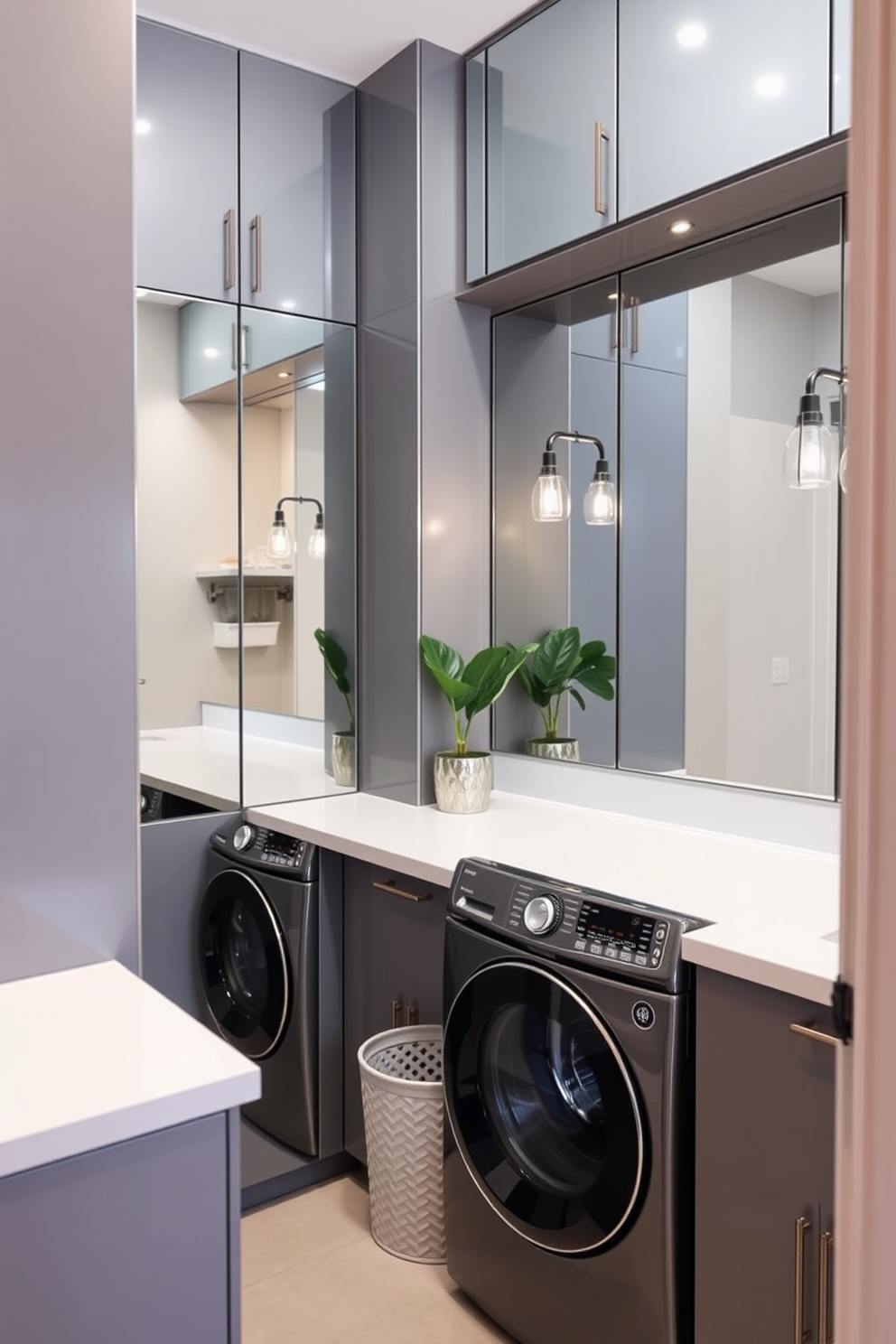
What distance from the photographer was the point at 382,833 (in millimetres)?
2432

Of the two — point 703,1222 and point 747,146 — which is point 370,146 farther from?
point 703,1222

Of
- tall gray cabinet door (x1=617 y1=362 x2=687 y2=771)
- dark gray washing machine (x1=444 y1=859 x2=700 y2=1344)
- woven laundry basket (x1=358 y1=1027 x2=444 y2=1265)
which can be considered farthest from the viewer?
tall gray cabinet door (x1=617 y1=362 x2=687 y2=771)

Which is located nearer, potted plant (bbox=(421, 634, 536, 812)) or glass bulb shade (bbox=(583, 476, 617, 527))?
glass bulb shade (bbox=(583, 476, 617, 527))

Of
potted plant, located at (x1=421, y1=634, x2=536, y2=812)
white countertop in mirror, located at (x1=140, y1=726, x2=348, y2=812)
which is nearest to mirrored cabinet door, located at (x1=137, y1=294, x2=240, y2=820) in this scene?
white countertop in mirror, located at (x1=140, y1=726, x2=348, y2=812)

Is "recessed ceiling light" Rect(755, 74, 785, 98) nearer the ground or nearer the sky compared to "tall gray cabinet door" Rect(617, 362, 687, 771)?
nearer the sky

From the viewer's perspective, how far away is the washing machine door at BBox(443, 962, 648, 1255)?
5.64 feet

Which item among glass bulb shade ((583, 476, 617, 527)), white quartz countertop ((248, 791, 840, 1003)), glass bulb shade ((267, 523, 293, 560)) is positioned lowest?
white quartz countertop ((248, 791, 840, 1003))

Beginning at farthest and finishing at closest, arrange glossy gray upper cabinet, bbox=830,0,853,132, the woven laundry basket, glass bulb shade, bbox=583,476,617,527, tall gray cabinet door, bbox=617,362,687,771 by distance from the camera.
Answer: glass bulb shade, bbox=583,476,617,527 < tall gray cabinet door, bbox=617,362,687,771 < the woven laundry basket < glossy gray upper cabinet, bbox=830,0,853,132

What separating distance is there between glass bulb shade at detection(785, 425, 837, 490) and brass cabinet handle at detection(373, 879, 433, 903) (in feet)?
3.86

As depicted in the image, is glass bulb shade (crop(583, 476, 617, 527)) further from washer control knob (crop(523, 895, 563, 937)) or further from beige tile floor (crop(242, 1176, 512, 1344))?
beige tile floor (crop(242, 1176, 512, 1344))

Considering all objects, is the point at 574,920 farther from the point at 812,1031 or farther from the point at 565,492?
the point at 565,492

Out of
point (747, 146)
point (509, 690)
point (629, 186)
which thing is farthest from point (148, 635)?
point (747, 146)

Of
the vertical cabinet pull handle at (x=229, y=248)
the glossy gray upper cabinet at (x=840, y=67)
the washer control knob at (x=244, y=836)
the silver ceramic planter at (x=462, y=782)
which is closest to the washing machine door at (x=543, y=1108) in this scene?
the silver ceramic planter at (x=462, y=782)

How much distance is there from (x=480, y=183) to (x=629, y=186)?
0.61m
